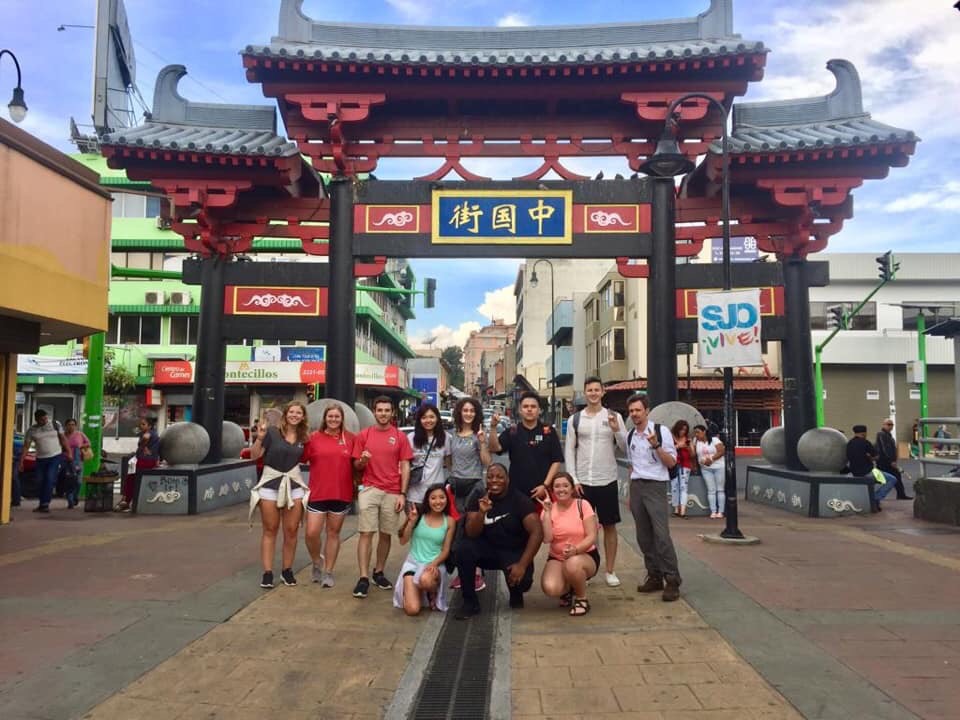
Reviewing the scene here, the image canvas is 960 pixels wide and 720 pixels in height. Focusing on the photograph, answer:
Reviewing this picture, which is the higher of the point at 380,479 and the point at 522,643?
the point at 380,479

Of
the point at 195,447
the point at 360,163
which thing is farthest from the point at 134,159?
the point at 195,447

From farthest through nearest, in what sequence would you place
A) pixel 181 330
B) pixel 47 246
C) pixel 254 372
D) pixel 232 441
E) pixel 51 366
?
pixel 181 330 → pixel 254 372 → pixel 51 366 → pixel 232 441 → pixel 47 246

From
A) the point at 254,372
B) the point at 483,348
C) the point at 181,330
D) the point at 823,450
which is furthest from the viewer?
the point at 483,348

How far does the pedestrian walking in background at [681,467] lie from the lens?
11602mm

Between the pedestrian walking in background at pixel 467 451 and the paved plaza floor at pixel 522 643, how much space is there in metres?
1.20

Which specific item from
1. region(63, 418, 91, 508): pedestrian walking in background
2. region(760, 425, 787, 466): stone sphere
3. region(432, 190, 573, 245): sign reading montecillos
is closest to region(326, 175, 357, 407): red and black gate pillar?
region(432, 190, 573, 245): sign reading montecillos

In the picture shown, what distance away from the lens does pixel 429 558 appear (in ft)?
20.5

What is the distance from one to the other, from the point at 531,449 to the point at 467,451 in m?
0.66

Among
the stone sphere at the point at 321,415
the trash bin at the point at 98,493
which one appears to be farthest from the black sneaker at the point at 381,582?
the trash bin at the point at 98,493

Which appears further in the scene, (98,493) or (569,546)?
(98,493)

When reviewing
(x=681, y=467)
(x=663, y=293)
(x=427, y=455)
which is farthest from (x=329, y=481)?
(x=663, y=293)

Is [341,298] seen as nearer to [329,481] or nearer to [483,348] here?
[329,481]

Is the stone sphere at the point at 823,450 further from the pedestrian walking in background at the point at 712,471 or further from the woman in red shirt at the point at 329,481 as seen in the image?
the woman in red shirt at the point at 329,481

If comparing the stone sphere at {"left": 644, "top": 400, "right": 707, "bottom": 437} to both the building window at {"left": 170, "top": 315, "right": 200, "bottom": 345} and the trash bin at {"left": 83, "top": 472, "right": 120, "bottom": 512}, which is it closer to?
the trash bin at {"left": 83, "top": 472, "right": 120, "bottom": 512}
